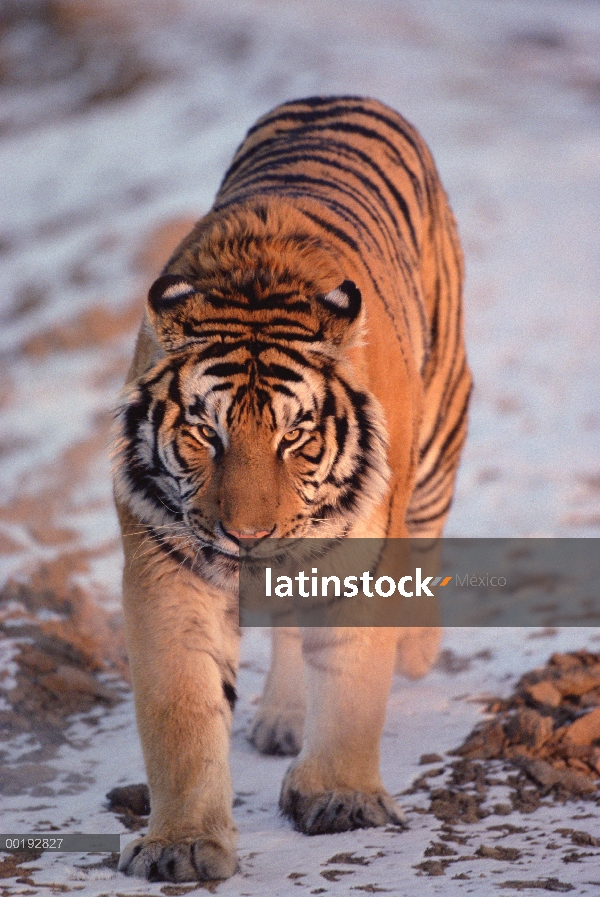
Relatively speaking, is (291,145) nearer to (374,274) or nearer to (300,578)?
(374,274)

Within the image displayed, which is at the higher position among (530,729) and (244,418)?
(244,418)

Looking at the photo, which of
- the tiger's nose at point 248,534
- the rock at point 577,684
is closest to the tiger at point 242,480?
the tiger's nose at point 248,534

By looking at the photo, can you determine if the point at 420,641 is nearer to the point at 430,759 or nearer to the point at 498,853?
the point at 430,759

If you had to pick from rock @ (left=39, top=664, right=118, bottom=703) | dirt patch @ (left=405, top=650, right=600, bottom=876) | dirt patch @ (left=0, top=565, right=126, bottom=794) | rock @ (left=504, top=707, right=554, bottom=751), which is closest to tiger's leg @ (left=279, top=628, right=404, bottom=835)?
dirt patch @ (left=405, top=650, right=600, bottom=876)

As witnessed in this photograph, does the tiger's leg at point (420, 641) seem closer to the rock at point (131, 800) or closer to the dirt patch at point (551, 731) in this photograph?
Answer: the dirt patch at point (551, 731)

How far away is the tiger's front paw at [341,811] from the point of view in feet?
9.02

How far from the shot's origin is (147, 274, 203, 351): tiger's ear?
2.53m

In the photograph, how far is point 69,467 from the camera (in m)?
6.38

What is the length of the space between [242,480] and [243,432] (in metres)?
0.10

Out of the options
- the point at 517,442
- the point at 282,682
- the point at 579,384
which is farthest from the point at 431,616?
the point at 579,384

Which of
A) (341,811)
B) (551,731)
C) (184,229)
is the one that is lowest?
(341,811)

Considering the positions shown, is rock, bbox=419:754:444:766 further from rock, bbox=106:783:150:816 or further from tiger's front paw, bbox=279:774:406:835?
rock, bbox=106:783:150:816

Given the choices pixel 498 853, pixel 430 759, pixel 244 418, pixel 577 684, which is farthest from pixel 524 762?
pixel 244 418

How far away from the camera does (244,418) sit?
2395 mm
